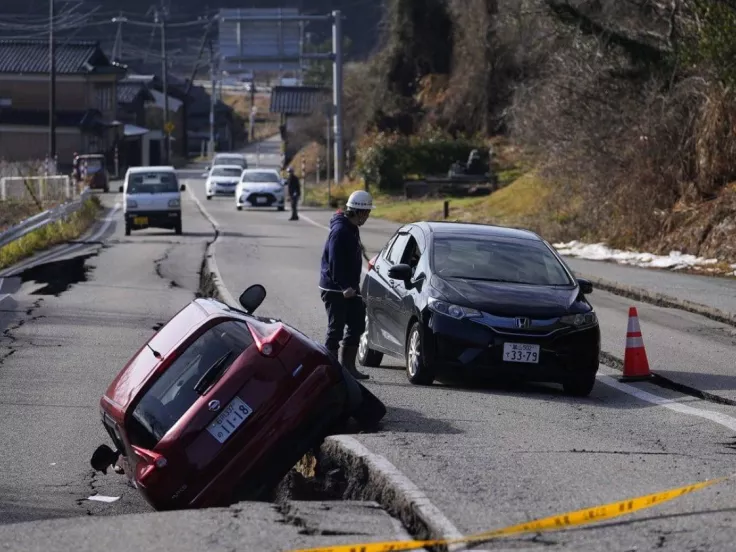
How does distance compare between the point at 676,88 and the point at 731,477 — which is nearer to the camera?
the point at 731,477

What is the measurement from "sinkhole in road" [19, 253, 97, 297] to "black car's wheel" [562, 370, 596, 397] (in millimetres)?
10752

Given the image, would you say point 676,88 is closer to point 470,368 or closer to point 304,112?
point 470,368

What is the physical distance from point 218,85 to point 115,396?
491ft

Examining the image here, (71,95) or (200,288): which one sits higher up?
(71,95)

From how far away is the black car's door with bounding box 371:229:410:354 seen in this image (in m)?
12.1

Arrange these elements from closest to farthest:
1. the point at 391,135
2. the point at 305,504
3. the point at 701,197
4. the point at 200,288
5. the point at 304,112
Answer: the point at 305,504
the point at 200,288
the point at 701,197
the point at 391,135
the point at 304,112

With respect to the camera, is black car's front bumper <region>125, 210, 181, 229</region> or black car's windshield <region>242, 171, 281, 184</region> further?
black car's windshield <region>242, 171, 281, 184</region>

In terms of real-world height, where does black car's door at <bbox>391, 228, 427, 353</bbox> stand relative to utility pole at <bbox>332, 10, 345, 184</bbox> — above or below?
below

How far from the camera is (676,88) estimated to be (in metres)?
28.1

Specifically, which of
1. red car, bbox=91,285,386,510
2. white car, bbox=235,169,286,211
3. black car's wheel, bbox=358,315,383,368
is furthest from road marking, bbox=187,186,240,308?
red car, bbox=91,285,386,510

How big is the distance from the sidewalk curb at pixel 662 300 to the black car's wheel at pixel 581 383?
6.44 metres

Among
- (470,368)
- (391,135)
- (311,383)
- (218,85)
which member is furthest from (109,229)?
(218,85)

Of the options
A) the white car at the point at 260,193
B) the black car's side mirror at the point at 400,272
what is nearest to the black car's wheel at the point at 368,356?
→ the black car's side mirror at the point at 400,272

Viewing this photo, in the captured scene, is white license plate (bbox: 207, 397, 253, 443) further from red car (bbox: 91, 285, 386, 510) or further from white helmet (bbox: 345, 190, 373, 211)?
white helmet (bbox: 345, 190, 373, 211)
